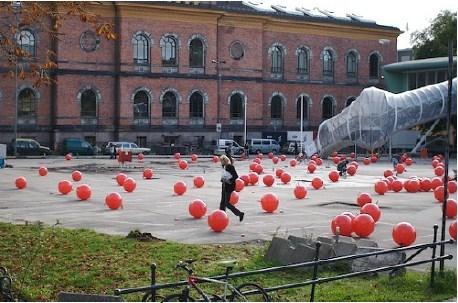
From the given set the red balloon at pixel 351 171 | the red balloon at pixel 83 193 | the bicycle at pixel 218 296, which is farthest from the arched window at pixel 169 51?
the bicycle at pixel 218 296

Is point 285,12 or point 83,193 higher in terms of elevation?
point 285,12

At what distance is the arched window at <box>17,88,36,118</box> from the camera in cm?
6188

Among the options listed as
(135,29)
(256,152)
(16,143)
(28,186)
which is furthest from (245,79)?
(28,186)

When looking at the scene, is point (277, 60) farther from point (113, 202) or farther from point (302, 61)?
point (113, 202)

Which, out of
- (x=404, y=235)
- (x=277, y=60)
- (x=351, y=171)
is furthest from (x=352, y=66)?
(x=404, y=235)

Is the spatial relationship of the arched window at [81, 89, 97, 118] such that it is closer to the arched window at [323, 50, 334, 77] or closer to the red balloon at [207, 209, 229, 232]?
the arched window at [323, 50, 334, 77]

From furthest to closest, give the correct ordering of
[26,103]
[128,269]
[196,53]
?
[196,53], [26,103], [128,269]

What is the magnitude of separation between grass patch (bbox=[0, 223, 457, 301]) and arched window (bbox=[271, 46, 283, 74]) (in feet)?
196

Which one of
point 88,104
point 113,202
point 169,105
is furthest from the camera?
point 169,105

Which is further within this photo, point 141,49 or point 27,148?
point 141,49

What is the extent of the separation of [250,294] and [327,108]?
2722 inches

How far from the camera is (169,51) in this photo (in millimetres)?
66438

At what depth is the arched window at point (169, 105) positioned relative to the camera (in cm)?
6631

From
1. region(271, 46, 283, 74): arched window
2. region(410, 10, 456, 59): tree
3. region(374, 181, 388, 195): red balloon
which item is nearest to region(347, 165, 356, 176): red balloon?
region(374, 181, 388, 195): red balloon
